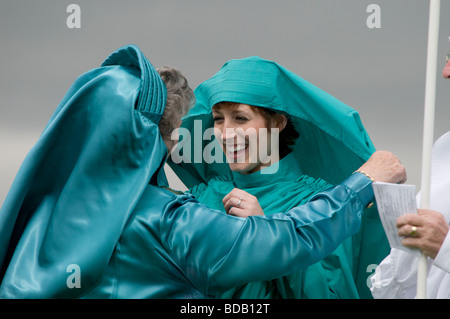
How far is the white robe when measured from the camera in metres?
2.09

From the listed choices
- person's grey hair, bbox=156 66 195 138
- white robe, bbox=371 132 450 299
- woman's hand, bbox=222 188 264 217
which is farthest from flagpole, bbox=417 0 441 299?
person's grey hair, bbox=156 66 195 138

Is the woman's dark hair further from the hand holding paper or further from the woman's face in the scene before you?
the hand holding paper

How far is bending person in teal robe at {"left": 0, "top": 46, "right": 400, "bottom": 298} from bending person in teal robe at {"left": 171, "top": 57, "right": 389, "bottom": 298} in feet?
1.74

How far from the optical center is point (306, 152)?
285cm

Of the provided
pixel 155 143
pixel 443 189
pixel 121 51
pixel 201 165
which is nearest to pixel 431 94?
pixel 443 189

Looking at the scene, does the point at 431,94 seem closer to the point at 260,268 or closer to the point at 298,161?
the point at 260,268

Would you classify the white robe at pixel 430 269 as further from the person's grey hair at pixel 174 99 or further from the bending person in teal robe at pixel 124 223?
the person's grey hair at pixel 174 99

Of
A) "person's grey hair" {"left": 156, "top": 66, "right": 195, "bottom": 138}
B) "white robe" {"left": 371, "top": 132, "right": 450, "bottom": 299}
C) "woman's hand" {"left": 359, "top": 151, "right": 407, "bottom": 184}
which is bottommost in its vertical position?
"white robe" {"left": 371, "top": 132, "right": 450, "bottom": 299}

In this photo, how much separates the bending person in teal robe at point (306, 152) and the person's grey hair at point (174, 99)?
329mm

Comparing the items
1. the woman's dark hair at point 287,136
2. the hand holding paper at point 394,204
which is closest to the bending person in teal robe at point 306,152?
the woman's dark hair at point 287,136

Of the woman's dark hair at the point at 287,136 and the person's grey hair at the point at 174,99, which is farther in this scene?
the woman's dark hair at the point at 287,136

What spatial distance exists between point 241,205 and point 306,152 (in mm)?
604

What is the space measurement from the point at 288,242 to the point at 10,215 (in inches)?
32.7

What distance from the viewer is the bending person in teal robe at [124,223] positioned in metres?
1.97
